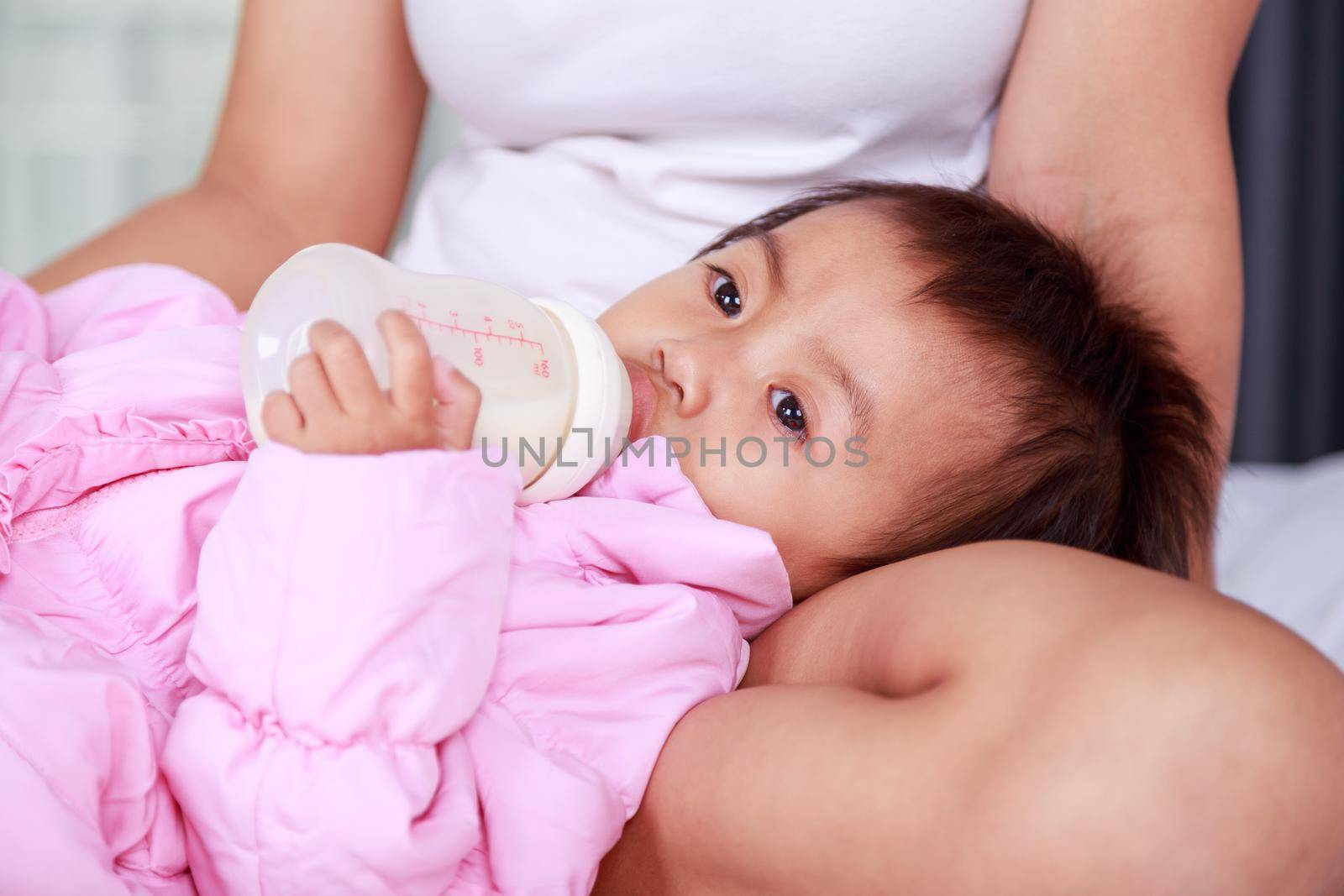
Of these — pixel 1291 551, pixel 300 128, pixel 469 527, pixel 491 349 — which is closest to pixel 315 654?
pixel 469 527

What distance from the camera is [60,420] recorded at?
2.50ft

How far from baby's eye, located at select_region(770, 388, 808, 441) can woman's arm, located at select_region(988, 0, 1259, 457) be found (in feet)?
1.31

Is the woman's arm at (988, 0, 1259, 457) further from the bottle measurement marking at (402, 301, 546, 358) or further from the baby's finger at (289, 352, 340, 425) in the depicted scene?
the baby's finger at (289, 352, 340, 425)

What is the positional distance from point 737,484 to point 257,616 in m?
0.40

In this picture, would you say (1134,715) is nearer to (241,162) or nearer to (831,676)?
(831,676)

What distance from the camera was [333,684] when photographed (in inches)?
24.5

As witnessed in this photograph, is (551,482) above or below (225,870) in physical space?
above

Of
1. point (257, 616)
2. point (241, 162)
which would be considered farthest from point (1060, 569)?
point (241, 162)

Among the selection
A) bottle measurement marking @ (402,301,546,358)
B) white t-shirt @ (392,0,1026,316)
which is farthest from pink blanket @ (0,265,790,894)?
white t-shirt @ (392,0,1026,316)

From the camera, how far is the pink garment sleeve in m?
0.61

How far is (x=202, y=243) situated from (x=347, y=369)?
0.66 metres

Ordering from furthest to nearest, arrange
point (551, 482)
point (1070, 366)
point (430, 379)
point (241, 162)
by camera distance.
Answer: point (241, 162)
point (1070, 366)
point (551, 482)
point (430, 379)

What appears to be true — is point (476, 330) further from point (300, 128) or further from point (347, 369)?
point (300, 128)

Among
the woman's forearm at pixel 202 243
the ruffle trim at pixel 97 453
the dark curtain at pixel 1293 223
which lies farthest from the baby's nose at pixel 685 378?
the dark curtain at pixel 1293 223
